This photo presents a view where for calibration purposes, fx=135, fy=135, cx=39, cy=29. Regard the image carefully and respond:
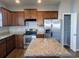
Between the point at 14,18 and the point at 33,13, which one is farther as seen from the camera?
the point at 14,18

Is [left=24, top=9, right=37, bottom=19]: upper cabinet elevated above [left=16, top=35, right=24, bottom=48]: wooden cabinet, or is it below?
above

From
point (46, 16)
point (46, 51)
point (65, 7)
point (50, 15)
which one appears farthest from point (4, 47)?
point (65, 7)

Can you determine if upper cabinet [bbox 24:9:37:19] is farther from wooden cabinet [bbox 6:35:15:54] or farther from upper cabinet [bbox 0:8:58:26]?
wooden cabinet [bbox 6:35:15:54]

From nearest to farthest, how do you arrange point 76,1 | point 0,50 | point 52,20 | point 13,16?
point 0,50 < point 76,1 < point 52,20 < point 13,16

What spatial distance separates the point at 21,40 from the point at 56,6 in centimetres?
295

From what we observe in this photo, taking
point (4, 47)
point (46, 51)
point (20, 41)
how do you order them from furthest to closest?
point (20, 41) < point (4, 47) < point (46, 51)

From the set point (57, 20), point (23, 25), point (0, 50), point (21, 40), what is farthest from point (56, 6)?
point (0, 50)

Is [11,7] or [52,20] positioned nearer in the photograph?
[52,20]

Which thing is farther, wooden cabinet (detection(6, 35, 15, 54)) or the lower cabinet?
wooden cabinet (detection(6, 35, 15, 54))

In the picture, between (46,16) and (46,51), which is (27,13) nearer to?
(46,16)

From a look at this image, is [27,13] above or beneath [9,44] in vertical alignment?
above

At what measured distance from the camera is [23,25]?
8148 millimetres

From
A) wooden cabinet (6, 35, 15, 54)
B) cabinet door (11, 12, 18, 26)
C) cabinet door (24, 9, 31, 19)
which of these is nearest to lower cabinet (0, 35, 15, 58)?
wooden cabinet (6, 35, 15, 54)

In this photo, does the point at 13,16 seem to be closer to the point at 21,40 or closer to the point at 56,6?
the point at 21,40
